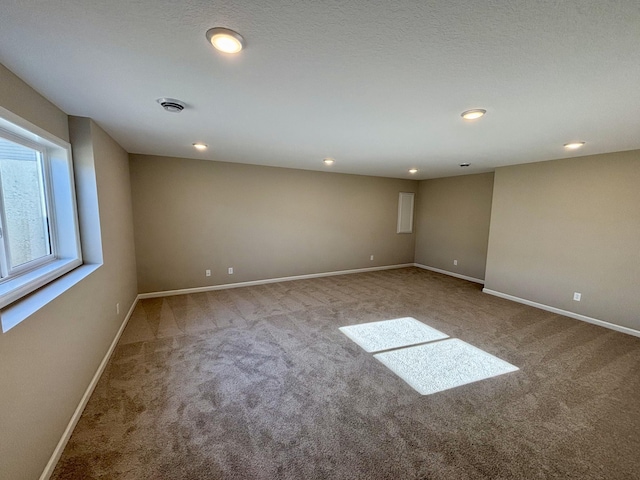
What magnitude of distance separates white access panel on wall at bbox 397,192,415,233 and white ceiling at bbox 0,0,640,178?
158 inches

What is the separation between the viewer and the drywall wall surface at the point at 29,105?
1536 mm

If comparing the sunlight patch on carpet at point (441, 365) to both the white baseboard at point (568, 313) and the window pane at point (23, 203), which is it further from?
the window pane at point (23, 203)

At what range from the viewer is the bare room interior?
125 centimetres

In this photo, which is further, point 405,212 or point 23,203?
point 405,212

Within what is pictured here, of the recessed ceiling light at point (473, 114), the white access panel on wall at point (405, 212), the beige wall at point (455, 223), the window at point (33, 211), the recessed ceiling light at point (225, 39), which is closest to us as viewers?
the recessed ceiling light at point (225, 39)

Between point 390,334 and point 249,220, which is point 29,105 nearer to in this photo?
point 249,220

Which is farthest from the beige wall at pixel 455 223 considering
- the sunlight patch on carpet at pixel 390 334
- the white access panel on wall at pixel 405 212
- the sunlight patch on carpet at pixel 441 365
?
the sunlight patch on carpet at pixel 441 365

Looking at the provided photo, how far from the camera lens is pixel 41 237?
2.18 metres

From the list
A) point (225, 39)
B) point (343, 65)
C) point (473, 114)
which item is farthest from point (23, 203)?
point (473, 114)

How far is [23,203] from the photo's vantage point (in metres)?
1.94

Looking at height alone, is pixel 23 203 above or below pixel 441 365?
above

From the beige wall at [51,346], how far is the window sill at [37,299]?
1.3 inches

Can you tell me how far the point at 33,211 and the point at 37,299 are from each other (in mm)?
865

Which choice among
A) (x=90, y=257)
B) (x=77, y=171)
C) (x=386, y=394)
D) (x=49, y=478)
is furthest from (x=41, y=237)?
(x=386, y=394)
